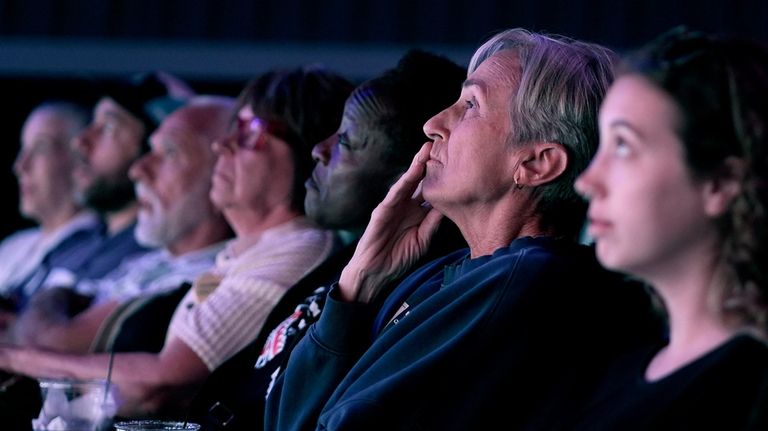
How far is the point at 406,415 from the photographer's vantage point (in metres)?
1.46

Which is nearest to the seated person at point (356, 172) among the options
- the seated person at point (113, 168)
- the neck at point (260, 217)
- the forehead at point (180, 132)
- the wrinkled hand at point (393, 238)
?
the wrinkled hand at point (393, 238)

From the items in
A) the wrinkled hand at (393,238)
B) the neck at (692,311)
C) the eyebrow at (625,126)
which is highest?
the eyebrow at (625,126)

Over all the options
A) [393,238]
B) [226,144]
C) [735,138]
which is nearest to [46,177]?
[226,144]

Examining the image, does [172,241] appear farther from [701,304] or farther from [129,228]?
[701,304]

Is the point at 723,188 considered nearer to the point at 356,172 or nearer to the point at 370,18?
the point at 356,172

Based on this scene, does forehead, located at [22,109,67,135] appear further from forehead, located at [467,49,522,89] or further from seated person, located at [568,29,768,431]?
seated person, located at [568,29,768,431]

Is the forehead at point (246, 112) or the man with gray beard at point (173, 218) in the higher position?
the forehead at point (246, 112)

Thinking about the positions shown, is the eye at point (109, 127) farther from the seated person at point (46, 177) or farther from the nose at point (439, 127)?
the nose at point (439, 127)

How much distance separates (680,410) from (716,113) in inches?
11.1

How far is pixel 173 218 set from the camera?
3324 mm

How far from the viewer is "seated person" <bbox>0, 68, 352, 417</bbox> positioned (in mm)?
2432

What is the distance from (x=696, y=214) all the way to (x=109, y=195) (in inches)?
127

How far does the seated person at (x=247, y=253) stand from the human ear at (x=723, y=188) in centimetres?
141

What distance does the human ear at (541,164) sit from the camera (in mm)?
Result: 1624
